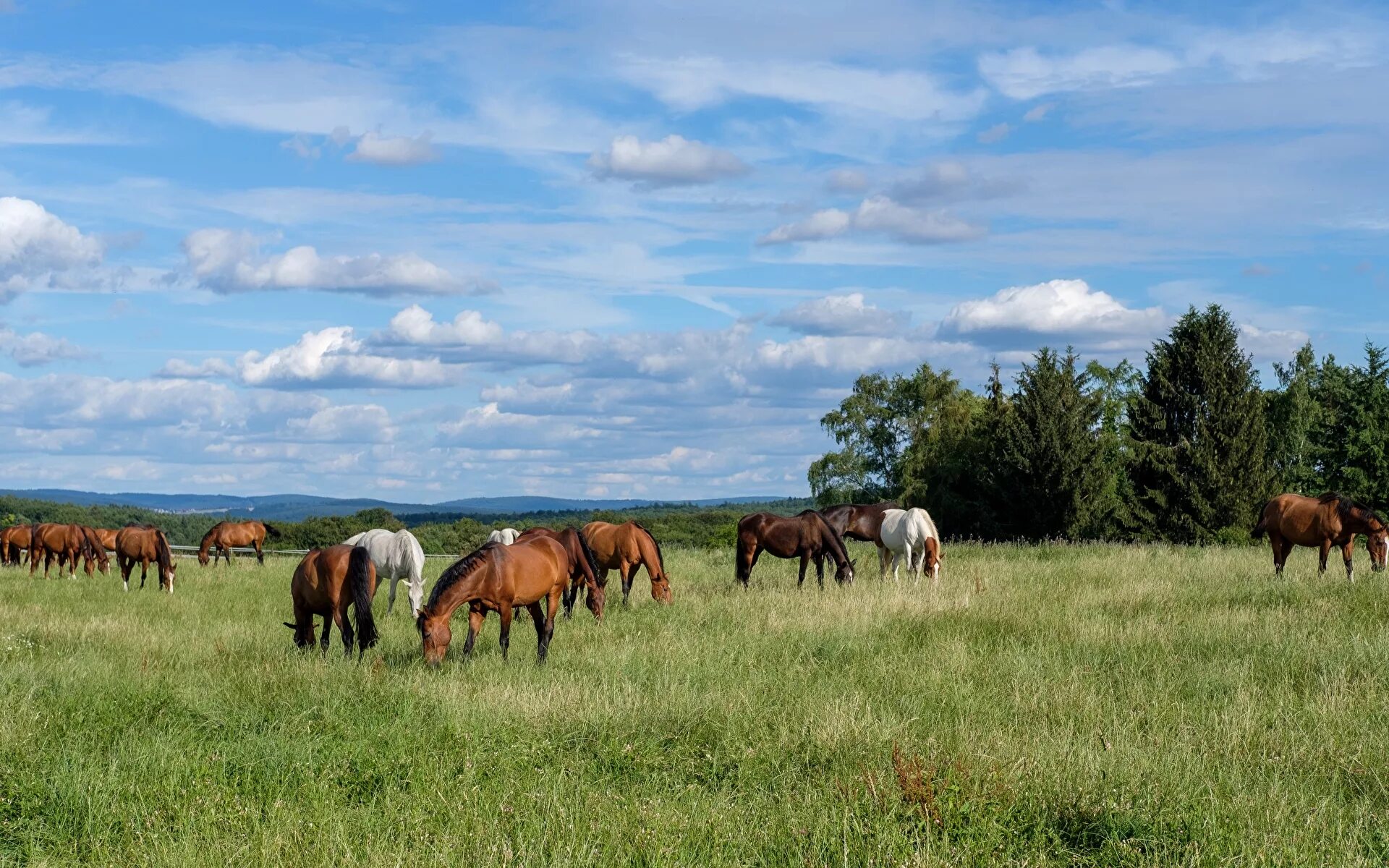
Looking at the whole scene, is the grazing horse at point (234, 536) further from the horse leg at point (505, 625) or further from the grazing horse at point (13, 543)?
the horse leg at point (505, 625)

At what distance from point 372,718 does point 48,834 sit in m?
2.41

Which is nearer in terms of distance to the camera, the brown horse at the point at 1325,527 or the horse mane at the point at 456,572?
the horse mane at the point at 456,572

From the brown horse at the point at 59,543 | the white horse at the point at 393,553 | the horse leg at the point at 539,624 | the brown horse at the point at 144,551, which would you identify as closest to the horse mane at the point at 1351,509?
the horse leg at the point at 539,624

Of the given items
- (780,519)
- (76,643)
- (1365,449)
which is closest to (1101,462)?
(1365,449)

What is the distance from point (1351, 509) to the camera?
Answer: 18.0 meters

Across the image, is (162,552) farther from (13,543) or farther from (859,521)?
(859,521)

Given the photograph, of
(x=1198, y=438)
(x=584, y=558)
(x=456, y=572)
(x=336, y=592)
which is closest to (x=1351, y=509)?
(x=584, y=558)

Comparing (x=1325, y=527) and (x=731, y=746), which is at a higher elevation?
(x=1325, y=527)

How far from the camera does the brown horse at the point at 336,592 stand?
11.7 metres

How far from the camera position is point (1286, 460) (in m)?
55.3

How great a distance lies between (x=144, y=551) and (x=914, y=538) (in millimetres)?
17783

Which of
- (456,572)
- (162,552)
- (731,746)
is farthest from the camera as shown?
(162,552)

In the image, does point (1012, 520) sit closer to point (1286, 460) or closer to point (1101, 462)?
point (1101, 462)

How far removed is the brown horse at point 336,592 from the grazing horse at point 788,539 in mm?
8635
